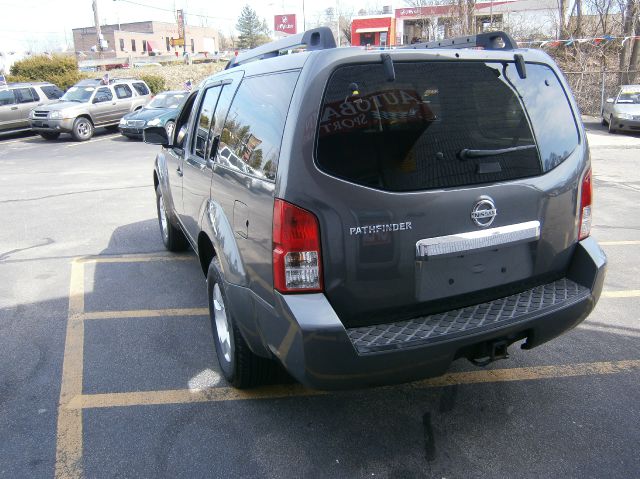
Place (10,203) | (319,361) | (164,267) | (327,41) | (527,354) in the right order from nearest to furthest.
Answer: (319,361)
(327,41)
(527,354)
(164,267)
(10,203)

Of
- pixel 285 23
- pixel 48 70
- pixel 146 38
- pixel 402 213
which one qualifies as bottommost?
pixel 402 213

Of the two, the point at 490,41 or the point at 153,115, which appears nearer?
the point at 490,41

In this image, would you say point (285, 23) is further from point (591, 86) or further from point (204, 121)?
point (204, 121)

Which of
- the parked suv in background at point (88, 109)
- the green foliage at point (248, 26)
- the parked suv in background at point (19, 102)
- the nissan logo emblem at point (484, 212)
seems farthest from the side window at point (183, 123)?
the green foliage at point (248, 26)

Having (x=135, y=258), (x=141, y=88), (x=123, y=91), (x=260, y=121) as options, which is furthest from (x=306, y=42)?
(x=141, y=88)

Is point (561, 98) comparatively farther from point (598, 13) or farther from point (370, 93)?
point (598, 13)

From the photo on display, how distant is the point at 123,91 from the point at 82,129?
2.71 m

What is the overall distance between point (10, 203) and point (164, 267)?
5.00 m

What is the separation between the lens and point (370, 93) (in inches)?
96.0

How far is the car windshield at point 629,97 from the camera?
17.3 meters

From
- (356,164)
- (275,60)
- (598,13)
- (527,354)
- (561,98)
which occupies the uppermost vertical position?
(598,13)

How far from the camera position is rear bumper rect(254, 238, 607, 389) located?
231 centimetres

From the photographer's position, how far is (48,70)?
2823cm

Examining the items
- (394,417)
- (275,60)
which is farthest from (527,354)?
(275,60)
